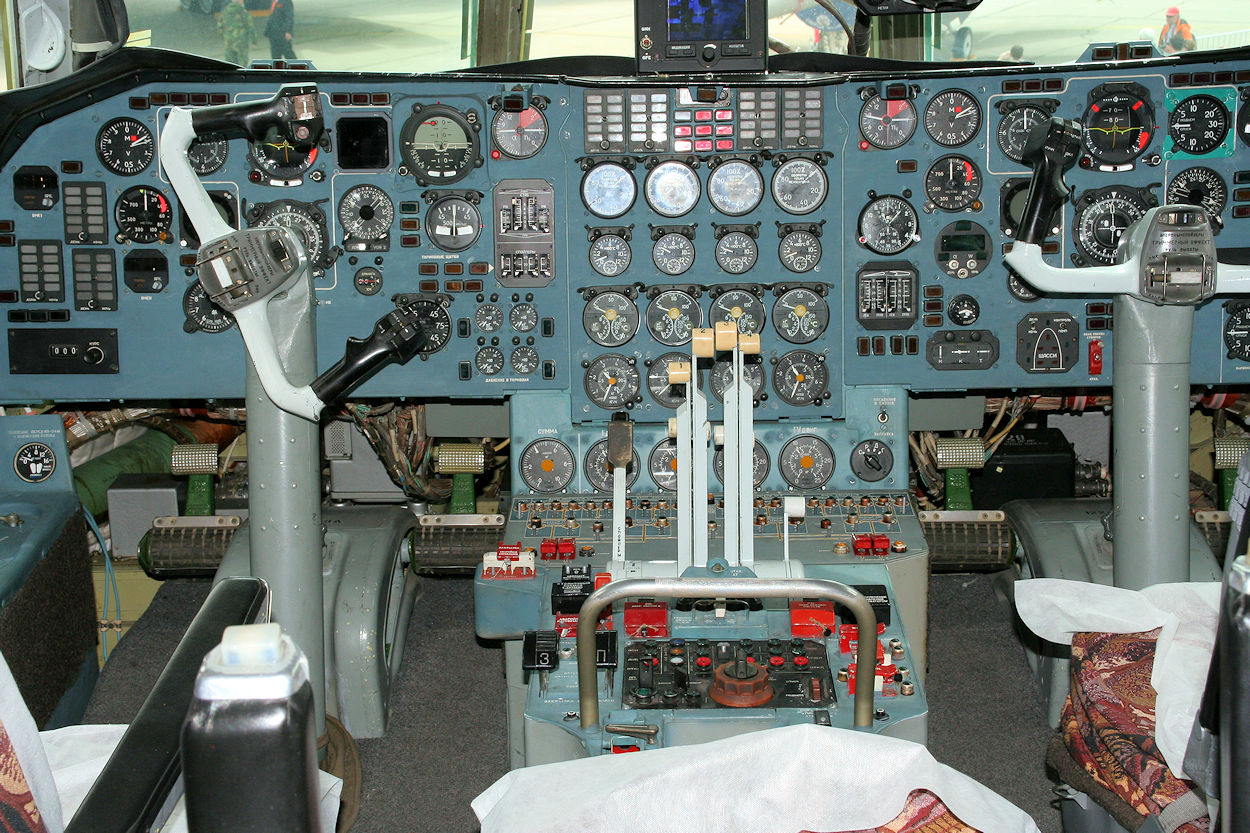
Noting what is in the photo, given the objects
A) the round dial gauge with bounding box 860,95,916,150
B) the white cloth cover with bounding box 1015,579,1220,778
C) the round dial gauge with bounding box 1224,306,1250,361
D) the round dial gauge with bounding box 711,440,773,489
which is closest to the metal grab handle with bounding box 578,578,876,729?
the white cloth cover with bounding box 1015,579,1220,778

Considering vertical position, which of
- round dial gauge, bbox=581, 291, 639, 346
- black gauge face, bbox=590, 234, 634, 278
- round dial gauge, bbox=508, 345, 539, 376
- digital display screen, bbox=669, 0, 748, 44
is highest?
digital display screen, bbox=669, 0, 748, 44

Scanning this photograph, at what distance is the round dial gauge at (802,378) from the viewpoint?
4.43 m

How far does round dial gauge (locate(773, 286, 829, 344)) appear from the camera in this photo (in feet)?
14.5

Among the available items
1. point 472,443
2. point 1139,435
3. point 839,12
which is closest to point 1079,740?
point 1139,435

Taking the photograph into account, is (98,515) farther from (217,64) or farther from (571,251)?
(571,251)

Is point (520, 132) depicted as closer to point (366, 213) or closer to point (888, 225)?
point (366, 213)

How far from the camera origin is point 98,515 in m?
4.98

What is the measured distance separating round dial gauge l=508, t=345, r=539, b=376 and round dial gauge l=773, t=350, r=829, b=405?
0.87 metres

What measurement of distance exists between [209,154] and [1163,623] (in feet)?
11.6

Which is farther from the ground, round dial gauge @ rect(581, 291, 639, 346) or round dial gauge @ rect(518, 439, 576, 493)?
round dial gauge @ rect(581, 291, 639, 346)

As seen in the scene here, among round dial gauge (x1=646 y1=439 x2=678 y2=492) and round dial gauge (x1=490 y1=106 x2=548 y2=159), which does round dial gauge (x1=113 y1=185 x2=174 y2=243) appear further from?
round dial gauge (x1=646 y1=439 x2=678 y2=492)

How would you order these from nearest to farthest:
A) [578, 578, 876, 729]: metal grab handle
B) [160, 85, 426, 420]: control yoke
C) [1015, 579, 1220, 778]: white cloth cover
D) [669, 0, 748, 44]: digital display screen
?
[1015, 579, 1220, 778]: white cloth cover < [578, 578, 876, 729]: metal grab handle < [160, 85, 426, 420]: control yoke < [669, 0, 748, 44]: digital display screen

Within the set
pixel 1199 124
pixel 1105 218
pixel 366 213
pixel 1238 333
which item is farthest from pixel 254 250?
pixel 1238 333

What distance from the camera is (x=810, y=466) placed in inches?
175
